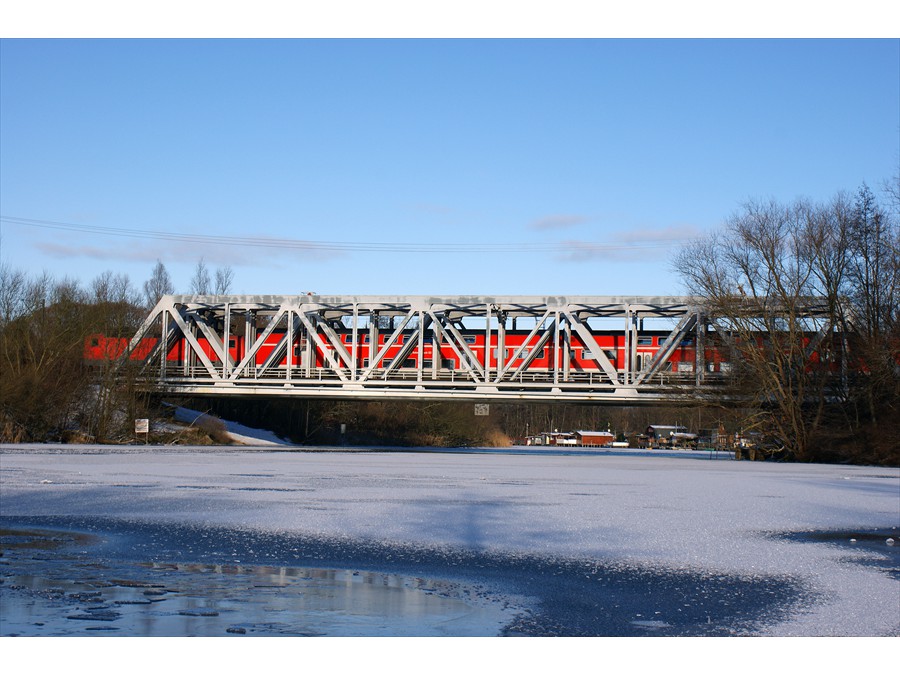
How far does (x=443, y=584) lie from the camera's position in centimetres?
938

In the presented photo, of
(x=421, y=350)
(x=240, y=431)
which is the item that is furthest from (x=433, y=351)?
(x=240, y=431)

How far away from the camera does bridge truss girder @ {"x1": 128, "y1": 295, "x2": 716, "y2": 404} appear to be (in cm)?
5088

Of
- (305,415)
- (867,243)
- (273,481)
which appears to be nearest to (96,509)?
(273,481)

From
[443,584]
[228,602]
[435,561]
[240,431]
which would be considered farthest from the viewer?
[240,431]

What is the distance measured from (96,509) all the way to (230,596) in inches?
290

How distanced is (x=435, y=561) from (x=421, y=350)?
4343 centimetres

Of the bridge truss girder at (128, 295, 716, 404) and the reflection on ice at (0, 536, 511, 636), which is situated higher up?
the bridge truss girder at (128, 295, 716, 404)

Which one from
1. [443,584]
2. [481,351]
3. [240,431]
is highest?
[481,351]

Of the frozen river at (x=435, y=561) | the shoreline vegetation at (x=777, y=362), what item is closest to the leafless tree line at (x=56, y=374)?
the shoreline vegetation at (x=777, y=362)

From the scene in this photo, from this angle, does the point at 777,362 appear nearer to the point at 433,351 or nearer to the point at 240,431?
the point at 433,351

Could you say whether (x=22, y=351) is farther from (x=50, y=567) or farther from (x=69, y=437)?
(x=50, y=567)

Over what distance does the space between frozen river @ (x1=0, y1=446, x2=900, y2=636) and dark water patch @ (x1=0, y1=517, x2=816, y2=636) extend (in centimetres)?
3

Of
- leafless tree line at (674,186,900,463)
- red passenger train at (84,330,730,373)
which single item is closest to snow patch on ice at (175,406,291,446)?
red passenger train at (84,330,730,373)

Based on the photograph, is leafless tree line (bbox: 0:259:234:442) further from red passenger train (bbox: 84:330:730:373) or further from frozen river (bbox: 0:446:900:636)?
frozen river (bbox: 0:446:900:636)
